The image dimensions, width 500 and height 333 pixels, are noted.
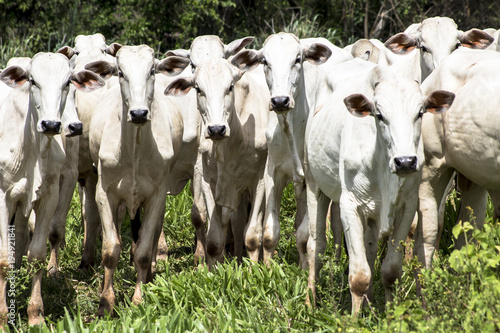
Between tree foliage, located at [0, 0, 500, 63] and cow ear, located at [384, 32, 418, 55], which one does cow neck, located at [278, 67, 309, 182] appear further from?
tree foliage, located at [0, 0, 500, 63]

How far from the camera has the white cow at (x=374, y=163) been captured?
5.31m

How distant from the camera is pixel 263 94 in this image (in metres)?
8.30

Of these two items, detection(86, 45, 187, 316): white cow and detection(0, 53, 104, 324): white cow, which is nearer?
detection(0, 53, 104, 324): white cow

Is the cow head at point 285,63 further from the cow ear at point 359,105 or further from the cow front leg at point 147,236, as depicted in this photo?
the cow front leg at point 147,236

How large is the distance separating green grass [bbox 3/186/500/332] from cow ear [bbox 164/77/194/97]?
1.74 meters

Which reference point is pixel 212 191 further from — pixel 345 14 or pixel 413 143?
pixel 345 14

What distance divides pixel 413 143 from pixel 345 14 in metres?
13.7

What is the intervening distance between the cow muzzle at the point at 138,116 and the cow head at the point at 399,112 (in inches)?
77.1

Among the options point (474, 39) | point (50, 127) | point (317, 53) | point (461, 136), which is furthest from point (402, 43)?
point (50, 127)

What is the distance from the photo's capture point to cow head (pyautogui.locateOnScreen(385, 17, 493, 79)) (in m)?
7.84

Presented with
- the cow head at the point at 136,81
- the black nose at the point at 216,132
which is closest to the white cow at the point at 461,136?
the black nose at the point at 216,132

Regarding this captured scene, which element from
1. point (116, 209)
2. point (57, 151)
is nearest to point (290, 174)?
point (116, 209)

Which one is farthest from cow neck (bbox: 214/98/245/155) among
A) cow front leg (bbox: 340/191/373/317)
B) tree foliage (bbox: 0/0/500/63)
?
tree foliage (bbox: 0/0/500/63)

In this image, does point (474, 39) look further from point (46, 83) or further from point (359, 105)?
point (46, 83)
